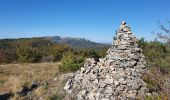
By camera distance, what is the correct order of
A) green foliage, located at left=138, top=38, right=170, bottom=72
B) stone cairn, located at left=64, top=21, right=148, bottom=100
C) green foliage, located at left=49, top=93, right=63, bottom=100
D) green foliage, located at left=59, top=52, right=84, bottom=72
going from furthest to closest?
green foliage, located at left=59, top=52, right=84, bottom=72
green foliage, located at left=49, top=93, right=63, bottom=100
stone cairn, located at left=64, top=21, right=148, bottom=100
green foliage, located at left=138, top=38, right=170, bottom=72

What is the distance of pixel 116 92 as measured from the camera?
17656 mm

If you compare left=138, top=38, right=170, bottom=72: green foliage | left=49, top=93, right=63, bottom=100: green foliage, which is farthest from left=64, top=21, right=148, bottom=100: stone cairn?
left=138, top=38, right=170, bottom=72: green foliage

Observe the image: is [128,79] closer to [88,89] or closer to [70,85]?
[88,89]

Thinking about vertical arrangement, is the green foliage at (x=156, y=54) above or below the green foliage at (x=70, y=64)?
above

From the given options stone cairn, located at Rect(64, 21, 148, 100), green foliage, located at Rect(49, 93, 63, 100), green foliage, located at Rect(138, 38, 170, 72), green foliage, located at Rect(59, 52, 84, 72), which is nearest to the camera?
green foliage, located at Rect(138, 38, 170, 72)

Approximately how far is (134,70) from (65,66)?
29.2 ft

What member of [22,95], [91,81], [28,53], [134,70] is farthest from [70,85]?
[28,53]

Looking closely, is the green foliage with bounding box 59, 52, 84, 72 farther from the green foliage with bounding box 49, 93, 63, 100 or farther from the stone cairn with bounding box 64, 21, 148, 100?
the green foliage with bounding box 49, 93, 63, 100

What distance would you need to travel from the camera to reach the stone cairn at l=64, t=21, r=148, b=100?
17.7m

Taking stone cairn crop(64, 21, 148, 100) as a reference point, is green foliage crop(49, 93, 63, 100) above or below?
below

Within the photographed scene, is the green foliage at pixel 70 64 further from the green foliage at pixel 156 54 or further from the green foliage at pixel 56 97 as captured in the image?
the green foliage at pixel 56 97

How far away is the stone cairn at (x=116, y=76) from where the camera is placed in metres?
17.7

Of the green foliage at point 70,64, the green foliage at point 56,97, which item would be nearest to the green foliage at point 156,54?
the green foliage at point 70,64

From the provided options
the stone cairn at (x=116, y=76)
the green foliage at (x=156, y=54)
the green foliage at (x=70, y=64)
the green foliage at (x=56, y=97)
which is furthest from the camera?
the green foliage at (x=70, y=64)
